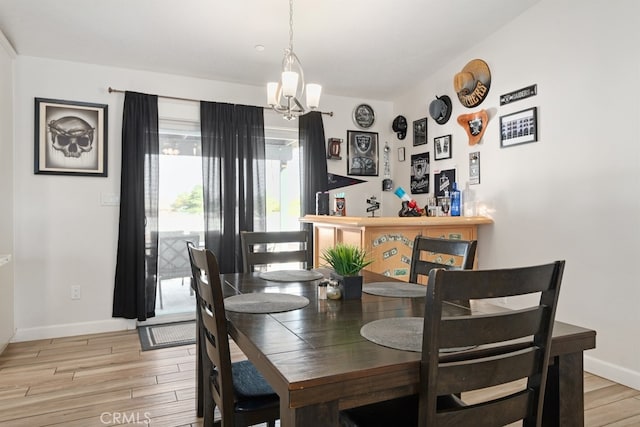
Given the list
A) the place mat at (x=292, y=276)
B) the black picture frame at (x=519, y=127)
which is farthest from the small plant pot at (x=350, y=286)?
the black picture frame at (x=519, y=127)

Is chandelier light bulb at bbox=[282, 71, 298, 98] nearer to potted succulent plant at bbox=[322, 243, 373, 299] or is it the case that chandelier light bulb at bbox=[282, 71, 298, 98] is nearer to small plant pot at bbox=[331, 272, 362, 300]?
potted succulent plant at bbox=[322, 243, 373, 299]

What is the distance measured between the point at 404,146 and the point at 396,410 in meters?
3.51

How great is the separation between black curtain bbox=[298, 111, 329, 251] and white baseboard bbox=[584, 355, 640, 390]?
98.0 inches

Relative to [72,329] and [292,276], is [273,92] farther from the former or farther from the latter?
[72,329]

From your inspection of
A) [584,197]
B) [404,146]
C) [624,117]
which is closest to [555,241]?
[584,197]

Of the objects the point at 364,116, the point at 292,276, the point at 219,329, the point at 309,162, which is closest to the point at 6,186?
→ the point at 292,276

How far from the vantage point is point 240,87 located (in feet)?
12.9

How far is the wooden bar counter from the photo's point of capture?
10.00ft

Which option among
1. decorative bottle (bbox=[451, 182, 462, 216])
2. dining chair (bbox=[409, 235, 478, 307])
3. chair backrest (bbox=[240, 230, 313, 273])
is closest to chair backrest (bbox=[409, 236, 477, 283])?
dining chair (bbox=[409, 235, 478, 307])

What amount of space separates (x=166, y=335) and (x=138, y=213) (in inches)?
42.2

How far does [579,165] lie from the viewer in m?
2.73

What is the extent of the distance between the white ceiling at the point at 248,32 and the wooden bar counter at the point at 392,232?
147cm

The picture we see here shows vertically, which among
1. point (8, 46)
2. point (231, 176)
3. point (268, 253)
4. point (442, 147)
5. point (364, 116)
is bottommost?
point (268, 253)

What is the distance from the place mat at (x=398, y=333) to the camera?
3.48 ft
